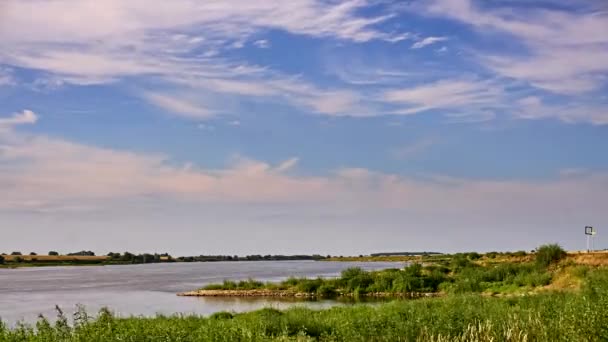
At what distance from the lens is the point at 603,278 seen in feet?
73.1

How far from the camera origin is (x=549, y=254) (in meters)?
41.6

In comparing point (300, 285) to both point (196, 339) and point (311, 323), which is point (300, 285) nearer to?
point (311, 323)

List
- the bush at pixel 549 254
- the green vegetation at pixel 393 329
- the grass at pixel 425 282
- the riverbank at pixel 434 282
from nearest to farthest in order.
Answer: the green vegetation at pixel 393 329 → the riverbank at pixel 434 282 → the grass at pixel 425 282 → the bush at pixel 549 254

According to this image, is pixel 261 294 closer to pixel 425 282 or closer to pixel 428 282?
pixel 425 282

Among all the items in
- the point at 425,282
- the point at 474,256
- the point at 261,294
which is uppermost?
the point at 474,256

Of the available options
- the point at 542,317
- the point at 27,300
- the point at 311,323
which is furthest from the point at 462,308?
the point at 27,300

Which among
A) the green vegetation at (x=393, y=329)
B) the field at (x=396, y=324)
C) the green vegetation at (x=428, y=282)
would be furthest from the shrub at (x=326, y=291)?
the green vegetation at (x=393, y=329)

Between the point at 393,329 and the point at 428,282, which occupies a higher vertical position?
the point at 393,329

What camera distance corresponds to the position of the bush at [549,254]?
41.3 metres

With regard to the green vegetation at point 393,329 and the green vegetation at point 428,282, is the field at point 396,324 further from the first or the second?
the green vegetation at point 428,282

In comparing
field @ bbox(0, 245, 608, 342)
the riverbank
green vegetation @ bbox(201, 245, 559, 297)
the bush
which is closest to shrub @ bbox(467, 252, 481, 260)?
the riverbank

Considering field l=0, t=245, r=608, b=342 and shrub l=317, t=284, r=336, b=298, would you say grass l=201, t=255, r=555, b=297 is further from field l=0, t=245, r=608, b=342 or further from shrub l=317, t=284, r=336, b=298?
field l=0, t=245, r=608, b=342

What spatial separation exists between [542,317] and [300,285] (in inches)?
1265

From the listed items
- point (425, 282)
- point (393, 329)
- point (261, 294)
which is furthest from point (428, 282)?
point (393, 329)
